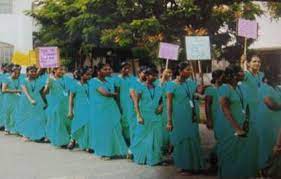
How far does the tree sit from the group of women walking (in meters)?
2.89

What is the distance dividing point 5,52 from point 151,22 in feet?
54.6

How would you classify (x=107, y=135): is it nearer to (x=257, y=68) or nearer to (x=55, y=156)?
(x=55, y=156)

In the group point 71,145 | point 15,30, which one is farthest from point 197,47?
point 15,30

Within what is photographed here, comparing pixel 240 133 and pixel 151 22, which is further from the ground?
pixel 151 22

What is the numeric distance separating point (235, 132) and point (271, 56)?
11.5 metres

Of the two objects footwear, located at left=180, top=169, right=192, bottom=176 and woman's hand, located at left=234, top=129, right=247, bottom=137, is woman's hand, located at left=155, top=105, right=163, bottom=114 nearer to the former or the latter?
footwear, located at left=180, top=169, right=192, bottom=176

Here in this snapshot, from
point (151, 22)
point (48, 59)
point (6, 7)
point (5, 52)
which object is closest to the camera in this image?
point (48, 59)

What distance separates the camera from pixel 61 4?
63.0 ft

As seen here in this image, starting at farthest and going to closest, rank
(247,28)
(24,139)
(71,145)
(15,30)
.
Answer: (15,30), (24,139), (71,145), (247,28)

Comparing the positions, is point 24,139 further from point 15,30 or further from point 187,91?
point 15,30

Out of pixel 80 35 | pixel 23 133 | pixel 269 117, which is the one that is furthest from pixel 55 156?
pixel 80 35

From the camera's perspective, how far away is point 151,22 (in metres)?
14.4

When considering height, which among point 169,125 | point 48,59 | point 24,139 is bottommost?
point 24,139

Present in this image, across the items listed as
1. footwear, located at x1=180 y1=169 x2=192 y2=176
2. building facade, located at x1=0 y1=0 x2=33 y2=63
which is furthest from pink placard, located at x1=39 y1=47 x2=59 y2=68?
building facade, located at x1=0 y1=0 x2=33 y2=63
